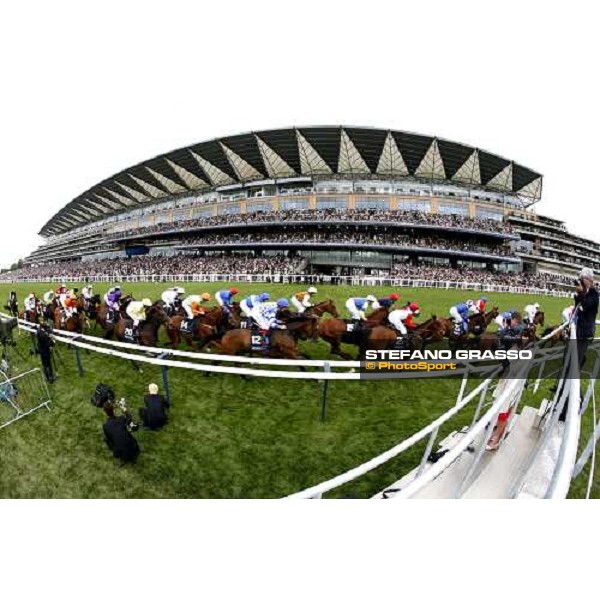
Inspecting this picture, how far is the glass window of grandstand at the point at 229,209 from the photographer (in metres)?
13.7

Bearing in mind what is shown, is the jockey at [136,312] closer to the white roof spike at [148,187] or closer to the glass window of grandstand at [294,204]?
the glass window of grandstand at [294,204]

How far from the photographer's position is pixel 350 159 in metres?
22.0

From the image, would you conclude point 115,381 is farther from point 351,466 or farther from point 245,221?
point 245,221

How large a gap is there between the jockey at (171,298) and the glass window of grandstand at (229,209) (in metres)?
8.14

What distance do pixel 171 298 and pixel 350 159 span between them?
1971 cm

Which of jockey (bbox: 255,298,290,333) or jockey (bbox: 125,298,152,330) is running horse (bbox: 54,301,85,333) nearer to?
jockey (bbox: 125,298,152,330)

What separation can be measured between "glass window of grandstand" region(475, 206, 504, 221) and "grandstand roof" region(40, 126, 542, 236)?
237 centimetres

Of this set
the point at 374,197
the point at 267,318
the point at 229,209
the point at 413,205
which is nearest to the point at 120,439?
the point at 267,318

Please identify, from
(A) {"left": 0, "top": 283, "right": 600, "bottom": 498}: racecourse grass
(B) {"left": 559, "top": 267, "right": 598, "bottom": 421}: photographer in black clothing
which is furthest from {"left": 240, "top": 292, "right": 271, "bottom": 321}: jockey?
(B) {"left": 559, "top": 267, "right": 598, "bottom": 421}: photographer in black clothing

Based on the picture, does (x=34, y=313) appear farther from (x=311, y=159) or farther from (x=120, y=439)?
(x=311, y=159)

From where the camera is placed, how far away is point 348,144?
21812 millimetres

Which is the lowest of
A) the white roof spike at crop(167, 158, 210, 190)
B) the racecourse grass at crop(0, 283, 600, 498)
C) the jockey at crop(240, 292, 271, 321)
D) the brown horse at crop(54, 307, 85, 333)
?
the racecourse grass at crop(0, 283, 600, 498)

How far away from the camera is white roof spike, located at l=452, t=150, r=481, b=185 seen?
2292 centimetres

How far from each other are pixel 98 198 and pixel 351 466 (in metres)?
47.3
